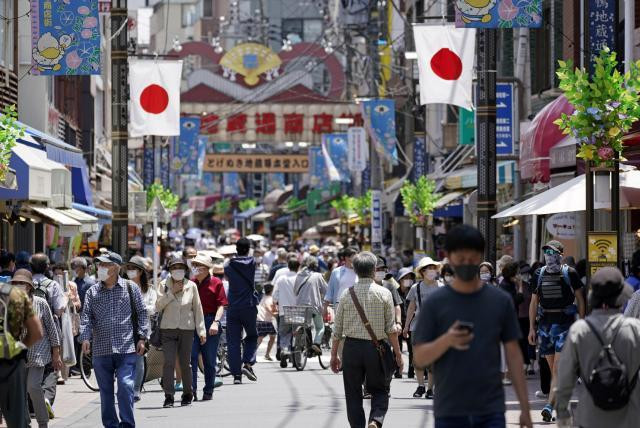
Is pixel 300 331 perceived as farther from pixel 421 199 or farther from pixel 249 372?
pixel 421 199

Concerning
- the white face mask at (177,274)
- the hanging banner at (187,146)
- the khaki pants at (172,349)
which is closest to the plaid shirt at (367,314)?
the white face mask at (177,274)

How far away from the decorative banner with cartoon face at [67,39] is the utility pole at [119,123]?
0.43m

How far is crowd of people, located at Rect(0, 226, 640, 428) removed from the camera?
7.76 metres

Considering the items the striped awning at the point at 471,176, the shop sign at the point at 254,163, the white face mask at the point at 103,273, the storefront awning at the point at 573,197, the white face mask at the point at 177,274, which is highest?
the shop sign at the point at 254,163

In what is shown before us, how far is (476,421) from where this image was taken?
304 inches

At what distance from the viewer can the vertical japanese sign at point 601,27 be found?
20875 mm

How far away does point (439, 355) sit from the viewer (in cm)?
763

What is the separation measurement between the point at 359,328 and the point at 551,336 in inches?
145

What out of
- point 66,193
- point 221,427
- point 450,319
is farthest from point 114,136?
point 450,319

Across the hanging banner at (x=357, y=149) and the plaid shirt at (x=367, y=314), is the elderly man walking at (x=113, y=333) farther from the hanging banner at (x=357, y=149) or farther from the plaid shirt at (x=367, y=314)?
the hanging banner at (x=357, y=149)

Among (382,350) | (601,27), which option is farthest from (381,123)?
Result: (382,350)

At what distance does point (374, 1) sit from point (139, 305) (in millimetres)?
52941

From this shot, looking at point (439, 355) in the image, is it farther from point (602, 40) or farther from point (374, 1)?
point (374, 1)

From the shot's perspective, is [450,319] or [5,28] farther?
[5,28]
